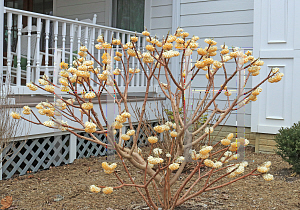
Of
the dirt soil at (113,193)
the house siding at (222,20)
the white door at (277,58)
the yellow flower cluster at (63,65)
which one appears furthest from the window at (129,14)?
the yellow flower cluster at (63,65)

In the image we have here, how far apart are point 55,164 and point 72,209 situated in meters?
1.64

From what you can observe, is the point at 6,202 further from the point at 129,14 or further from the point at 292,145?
the point at 129,14

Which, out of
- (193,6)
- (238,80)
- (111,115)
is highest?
(193,6)

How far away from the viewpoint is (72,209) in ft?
8.36

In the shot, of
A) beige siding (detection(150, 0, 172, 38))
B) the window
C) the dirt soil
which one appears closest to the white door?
the dirt soil

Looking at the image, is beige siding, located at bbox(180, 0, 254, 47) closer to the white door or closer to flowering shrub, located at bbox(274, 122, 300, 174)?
the white door

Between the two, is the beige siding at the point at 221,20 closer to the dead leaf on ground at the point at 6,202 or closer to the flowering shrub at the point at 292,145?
the flowering shrub at the point at 292,145

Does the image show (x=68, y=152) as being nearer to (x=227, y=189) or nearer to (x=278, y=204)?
(x=227, y=189)

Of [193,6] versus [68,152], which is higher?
[193,6]

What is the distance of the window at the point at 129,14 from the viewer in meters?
6.17

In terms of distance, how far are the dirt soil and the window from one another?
11.2 feet

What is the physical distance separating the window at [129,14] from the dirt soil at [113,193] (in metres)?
3.40

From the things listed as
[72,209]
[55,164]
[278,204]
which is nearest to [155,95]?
[72,209]

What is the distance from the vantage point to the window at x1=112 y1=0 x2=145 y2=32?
617 centimetres
